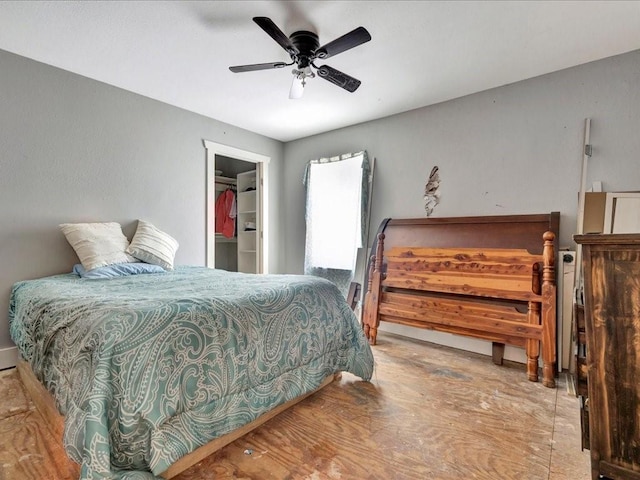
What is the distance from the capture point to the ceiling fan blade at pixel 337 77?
211cm

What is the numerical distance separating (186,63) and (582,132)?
3078mm

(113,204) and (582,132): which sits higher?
(582,132)

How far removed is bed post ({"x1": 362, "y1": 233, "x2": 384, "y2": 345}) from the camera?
308 cm

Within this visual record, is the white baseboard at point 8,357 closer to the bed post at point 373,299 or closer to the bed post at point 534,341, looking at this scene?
the bed post at point 373,299

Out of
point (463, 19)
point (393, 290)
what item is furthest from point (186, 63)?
point (393, 290)

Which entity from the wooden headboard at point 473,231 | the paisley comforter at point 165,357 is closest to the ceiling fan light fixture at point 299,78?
the paisley comforter at point 165,357

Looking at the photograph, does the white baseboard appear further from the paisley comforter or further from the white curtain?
the white curtain

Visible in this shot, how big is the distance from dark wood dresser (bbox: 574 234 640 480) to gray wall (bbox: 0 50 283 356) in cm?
333

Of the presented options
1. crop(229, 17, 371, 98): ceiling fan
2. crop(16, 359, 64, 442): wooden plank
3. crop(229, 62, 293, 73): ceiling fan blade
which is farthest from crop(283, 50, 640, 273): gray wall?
crop(16, 359, 64, 442): wooden plank

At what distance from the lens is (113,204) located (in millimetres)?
2914

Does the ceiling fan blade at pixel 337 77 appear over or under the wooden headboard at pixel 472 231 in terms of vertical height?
over

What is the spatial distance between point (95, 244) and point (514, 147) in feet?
11.6

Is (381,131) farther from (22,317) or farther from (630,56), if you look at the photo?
(22,317)

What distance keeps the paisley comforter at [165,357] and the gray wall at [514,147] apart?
1765 millimetres
